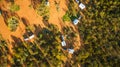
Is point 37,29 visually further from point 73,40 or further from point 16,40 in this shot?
point 73,40

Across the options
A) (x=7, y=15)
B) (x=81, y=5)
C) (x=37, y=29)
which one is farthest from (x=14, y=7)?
(x=81, y=5)

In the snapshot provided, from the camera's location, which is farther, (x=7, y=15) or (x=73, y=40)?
(x=73, y=40)

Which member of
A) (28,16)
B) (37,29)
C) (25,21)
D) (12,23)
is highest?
(28,16)

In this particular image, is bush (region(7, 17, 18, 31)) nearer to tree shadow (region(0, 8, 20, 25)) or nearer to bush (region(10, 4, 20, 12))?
tree shadow (region(0, 8, 20, 25))

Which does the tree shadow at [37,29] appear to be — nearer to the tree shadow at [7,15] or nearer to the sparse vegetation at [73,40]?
the sparse vegetation at [73,40]

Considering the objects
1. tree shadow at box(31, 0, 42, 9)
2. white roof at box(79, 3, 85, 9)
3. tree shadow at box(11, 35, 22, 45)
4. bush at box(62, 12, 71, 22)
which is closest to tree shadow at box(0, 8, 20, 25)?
tree shadow at box(11, 35, 22, 45)

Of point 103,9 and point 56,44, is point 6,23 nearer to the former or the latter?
point 56,44

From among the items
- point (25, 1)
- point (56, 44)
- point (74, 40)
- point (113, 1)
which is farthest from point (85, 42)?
point (25, 1)

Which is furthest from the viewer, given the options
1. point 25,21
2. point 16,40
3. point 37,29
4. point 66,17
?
point 66,17

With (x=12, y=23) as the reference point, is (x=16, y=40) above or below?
below
